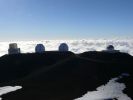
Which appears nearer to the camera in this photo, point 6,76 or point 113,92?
point 113,92

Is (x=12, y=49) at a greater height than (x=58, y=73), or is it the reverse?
(x=12, y=49)

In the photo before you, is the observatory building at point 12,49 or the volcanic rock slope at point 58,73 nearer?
the volcanic rock slope at point 58,73

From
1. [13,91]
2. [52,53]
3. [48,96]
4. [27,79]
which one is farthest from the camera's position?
[52,53]

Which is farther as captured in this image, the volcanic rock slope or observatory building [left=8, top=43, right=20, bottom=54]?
observatory building [left=8, top=43, right=20, bottom=54]

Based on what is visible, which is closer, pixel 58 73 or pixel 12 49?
pixel 58 73

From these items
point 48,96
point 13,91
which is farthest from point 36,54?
point 48,96

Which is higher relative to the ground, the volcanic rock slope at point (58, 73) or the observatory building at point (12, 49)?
the observatory building at point (12, 49)

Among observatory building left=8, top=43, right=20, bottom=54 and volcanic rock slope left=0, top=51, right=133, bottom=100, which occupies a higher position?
observatory building left=8, top=43, right=20, bottom=54

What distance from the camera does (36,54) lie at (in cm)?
8075

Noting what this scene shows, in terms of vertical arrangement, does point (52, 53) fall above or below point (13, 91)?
above

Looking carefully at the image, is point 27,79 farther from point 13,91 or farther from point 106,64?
point 106,64

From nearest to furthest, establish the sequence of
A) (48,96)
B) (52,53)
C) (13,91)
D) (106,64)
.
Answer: (48,96)
(13,91)
(106,64)
(52,53)

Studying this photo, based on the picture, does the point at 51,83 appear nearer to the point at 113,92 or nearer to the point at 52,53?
the point at 113,92

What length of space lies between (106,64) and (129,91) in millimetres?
23960
